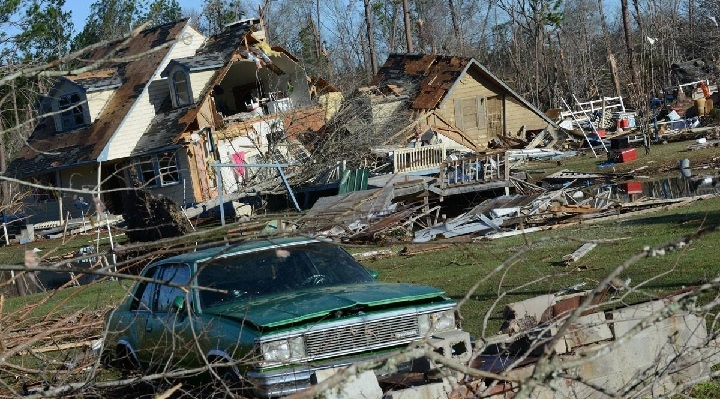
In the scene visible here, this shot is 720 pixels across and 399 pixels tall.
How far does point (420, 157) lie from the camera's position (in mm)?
31531

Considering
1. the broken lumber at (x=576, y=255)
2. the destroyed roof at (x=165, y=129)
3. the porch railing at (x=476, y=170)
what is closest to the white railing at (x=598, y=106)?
the destroyed roof at (x=165, y=129)

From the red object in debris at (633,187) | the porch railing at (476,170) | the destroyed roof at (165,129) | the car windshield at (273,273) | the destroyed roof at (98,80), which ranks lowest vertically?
the red object in debris at (633,187)

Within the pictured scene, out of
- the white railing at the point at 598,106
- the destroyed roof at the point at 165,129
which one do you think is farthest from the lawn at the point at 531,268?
the white railing at the point at 598,106

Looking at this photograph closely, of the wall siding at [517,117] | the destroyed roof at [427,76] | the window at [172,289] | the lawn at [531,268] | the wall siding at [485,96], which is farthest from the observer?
the wall siding at [517,117]

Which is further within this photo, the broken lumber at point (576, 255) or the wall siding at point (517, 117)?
the wall siding at point (517, 117)

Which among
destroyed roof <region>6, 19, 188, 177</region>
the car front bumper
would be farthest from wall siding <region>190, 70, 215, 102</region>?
the car front bumper

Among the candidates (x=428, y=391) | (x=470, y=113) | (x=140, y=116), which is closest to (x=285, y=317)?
(x=428, y=391)

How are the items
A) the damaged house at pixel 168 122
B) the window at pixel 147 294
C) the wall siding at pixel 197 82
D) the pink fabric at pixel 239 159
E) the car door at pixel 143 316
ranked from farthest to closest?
the wall siding at pixel 197 82
the damaged house at pixel 168 122
the pink fabric at pixel 239 159
the window at pixel 147 294
the car door at pixel 143 316

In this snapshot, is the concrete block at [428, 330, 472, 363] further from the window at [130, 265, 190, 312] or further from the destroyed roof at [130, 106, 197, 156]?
the destroyed roof at [130, 106, 197, 156]

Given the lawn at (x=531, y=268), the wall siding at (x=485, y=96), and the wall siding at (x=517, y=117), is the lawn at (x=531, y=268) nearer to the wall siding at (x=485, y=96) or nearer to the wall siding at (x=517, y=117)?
the wall siding at (x=485, y=96)

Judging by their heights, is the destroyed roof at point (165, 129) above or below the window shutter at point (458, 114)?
above

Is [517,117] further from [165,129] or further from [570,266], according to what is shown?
[570,266]

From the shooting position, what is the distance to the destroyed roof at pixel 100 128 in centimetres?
3744

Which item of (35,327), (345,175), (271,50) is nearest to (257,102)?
(271,50)
